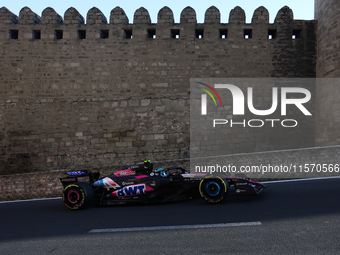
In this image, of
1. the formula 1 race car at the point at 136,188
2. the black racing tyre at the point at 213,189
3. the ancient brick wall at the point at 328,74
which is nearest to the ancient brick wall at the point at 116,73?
the ancient brick wall at the point at 328,74

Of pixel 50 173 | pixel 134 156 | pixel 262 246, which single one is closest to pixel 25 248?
pixel 262 246

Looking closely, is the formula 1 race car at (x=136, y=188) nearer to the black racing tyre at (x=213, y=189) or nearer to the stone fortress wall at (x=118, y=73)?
the black racing tyre at (x=213, y=189)

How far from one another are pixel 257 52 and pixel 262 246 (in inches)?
370

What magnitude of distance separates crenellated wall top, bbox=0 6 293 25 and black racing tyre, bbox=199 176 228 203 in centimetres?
788

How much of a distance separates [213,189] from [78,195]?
2.45 meters

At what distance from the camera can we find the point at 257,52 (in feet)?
36.2

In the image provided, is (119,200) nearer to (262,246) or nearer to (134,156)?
(262,246)

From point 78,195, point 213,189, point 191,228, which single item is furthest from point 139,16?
point 191,228

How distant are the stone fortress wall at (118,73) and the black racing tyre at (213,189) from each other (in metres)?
5.72

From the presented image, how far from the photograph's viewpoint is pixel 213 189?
4.98m

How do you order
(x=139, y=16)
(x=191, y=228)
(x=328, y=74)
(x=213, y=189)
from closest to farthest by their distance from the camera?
1. (x=191, y=228)
2. (x=213, y=189)
3. (x=328, y=74)
4. (x=139, y=16)

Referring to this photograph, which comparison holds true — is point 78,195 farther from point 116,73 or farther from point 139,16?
point 139,16

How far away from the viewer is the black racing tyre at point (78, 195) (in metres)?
5.19

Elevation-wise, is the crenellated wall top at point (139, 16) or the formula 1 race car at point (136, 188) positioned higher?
the crenellated wall top at point (139, 16)
